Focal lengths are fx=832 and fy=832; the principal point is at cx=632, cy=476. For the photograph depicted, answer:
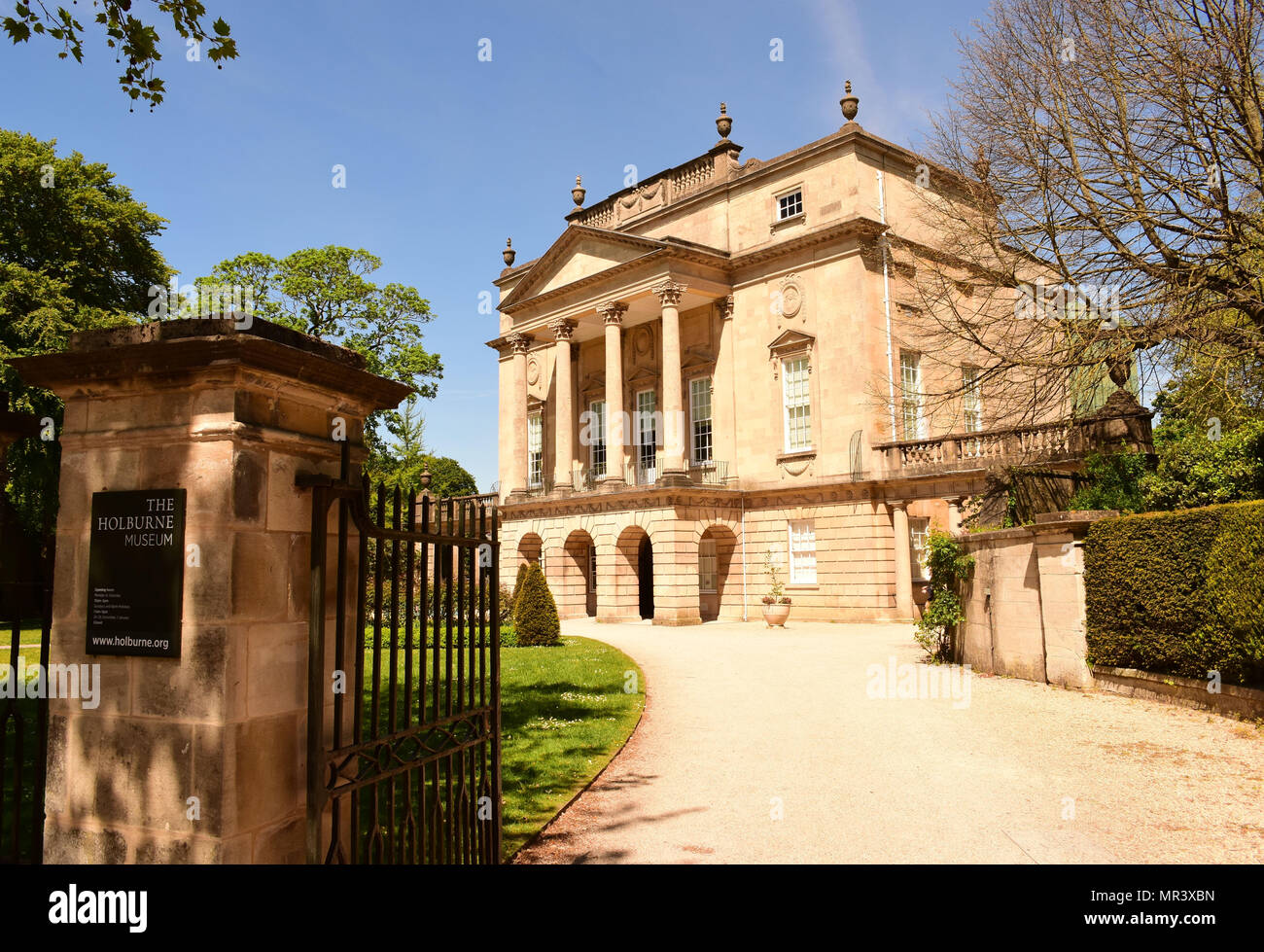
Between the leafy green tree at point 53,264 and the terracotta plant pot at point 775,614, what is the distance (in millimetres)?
20907

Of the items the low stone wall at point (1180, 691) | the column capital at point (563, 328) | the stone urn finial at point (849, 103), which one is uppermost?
the stone urn finial at point (849, 103)

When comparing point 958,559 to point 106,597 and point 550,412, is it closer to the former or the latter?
point 106,597

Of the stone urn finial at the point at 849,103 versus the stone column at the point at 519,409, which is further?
the stone column at the point at 519,409

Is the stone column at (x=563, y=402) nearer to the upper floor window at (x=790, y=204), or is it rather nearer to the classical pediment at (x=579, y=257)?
the classical pediment at (x=579, y=257)

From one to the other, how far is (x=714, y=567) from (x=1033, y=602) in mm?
18229

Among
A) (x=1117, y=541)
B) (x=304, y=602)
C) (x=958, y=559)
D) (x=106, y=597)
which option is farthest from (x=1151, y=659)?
(x=106, y=597)

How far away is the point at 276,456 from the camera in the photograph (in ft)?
11.7

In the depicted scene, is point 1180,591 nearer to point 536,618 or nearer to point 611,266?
point 536,618

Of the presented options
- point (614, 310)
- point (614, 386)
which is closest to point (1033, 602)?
point (614, 386)

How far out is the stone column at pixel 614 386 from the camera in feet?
106

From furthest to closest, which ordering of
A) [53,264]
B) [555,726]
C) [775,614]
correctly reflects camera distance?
[53,264] < [775,614] < [555,726]

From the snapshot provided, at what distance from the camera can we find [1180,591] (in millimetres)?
10633

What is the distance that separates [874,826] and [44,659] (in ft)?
18.5

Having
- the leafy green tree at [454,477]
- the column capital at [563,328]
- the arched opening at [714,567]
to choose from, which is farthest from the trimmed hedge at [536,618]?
the leafy green tree at [454,477]
